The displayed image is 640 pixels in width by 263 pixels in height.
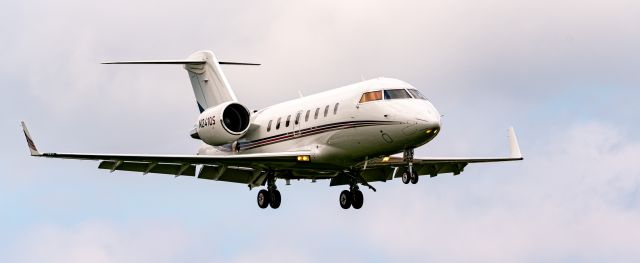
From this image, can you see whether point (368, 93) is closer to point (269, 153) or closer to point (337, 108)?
point (337, 108)

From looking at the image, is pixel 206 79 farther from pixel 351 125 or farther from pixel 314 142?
pixel 351 125

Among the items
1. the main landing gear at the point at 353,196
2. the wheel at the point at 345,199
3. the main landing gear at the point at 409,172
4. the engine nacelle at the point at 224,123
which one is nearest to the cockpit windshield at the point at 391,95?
the main landing gear at the point at 409,172

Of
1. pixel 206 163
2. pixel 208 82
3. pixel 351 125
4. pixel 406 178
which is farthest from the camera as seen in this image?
pixel 208 82

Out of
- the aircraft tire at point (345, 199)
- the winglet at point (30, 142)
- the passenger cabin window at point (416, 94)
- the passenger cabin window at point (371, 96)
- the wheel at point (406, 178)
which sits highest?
the winglet at point (30, 142)

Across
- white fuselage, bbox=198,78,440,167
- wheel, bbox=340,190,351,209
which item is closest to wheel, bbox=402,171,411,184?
white fuselage, bbox=198,78,440,167

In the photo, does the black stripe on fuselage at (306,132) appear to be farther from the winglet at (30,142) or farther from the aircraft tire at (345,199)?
the winglet at (30,142)

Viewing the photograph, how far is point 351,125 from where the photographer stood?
36875 mm

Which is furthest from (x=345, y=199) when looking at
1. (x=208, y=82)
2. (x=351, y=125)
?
(x=208, y=82)

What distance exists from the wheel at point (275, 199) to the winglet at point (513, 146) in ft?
24.9

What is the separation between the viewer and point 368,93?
36844 mm

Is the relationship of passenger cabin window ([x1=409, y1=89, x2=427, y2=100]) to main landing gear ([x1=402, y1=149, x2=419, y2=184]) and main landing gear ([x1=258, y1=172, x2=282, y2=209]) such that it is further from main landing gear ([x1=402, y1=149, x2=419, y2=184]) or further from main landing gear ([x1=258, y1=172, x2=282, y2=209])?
main landing gear ([x1=258, y1=172, x2=282, y2=209])

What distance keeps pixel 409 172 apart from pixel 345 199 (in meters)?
6.04

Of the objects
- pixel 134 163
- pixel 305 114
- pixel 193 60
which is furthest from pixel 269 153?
pixel 193 60

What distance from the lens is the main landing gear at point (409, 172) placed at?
3528cm
